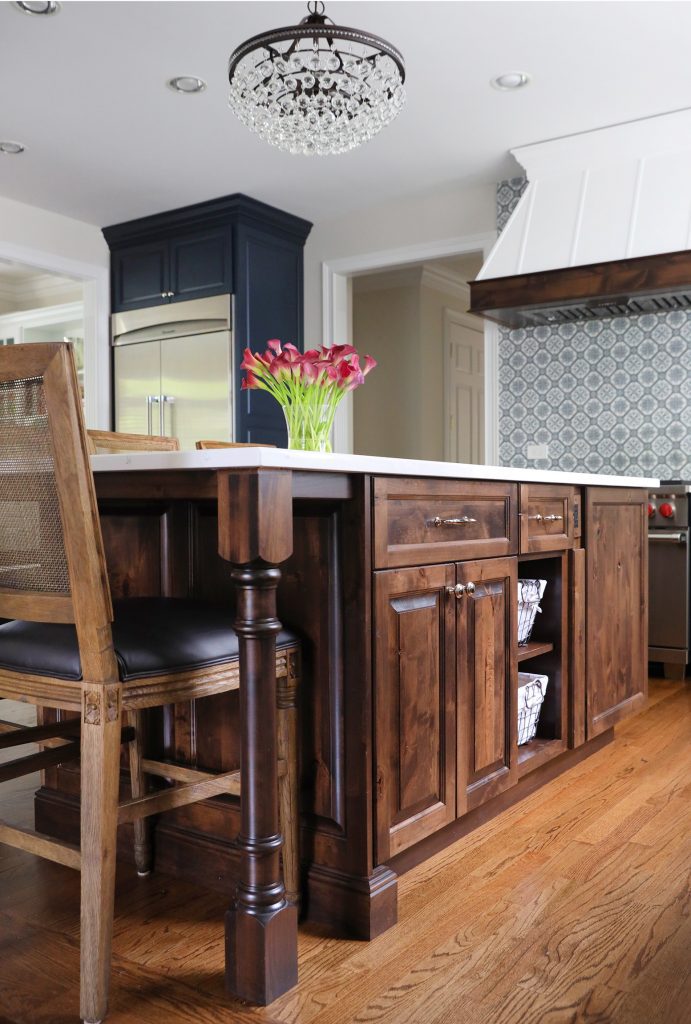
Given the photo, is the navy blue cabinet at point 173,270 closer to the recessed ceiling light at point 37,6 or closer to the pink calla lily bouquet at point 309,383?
the recessed ceiling light at point 37,6

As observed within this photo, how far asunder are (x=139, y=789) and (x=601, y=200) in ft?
11.8

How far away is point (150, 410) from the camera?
550 cm

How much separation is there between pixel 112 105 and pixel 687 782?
356 centimetres

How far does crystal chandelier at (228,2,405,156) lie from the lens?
8.44 feet

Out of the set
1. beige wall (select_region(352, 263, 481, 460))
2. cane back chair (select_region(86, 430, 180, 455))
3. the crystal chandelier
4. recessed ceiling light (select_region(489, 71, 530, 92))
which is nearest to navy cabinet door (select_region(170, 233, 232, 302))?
beige wall (select_region(352, 263, 481, 460))

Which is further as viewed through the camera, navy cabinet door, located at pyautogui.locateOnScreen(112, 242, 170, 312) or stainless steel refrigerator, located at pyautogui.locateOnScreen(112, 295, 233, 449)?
navy cabinet door, located at pyautogui.locateOnScreen(112, 242, 170, 312)

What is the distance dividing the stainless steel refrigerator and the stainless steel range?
2.50m

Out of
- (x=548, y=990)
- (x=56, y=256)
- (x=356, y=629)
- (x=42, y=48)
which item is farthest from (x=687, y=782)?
(x=56, y=256)

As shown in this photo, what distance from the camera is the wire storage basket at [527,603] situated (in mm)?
2303

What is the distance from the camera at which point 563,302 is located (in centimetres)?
412

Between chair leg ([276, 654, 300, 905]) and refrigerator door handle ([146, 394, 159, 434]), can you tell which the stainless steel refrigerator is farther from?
chair leg ([276, 654, 300, 905])

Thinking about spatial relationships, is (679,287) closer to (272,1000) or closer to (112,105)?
(112,105)

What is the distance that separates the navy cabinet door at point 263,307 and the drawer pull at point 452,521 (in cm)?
340

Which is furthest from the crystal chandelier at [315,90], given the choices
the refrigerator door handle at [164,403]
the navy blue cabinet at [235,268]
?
the refrigerator door handle at [164,403]
